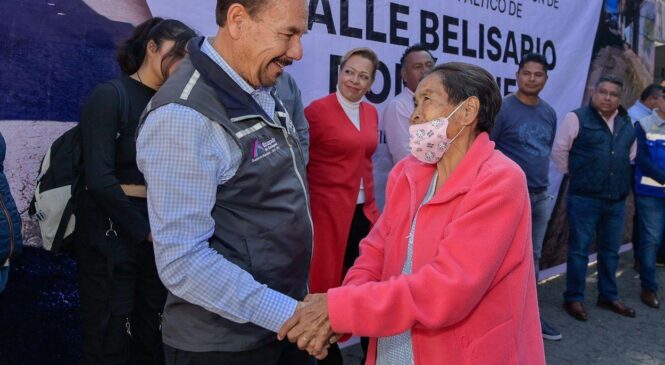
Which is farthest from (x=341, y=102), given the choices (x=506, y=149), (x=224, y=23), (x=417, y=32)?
(x=224, y=23)

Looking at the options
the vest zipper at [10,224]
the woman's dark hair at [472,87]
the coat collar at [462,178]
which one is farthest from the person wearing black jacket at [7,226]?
the woman's dark hair at [472,87]

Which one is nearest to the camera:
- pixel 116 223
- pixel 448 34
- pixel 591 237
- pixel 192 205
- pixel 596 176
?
pixel 192 205

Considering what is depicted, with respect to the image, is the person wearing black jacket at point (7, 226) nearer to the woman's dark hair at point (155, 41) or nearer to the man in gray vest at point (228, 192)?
the woman's dark hair at point (155, 41)

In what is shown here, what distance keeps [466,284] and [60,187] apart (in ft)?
5.42

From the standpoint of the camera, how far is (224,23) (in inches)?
61.7

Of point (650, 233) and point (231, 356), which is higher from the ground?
point (231, 356)

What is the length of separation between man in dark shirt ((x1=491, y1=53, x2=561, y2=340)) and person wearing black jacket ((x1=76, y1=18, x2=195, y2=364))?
2.53 m

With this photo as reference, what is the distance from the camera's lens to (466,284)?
1414mm

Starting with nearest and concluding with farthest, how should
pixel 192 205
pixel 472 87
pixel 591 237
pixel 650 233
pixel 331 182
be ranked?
pixel 192 205 < pixel 472 87 < pixel 331 182 < pixel 591 237 < pixel 650 233

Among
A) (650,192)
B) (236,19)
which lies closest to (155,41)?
(236,19)

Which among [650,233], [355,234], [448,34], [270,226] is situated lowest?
Answer: [650,233]

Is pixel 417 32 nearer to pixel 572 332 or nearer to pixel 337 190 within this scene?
pixel 337 190

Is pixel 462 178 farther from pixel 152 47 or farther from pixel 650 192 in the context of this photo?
pixel 650 192

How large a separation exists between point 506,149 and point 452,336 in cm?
282
